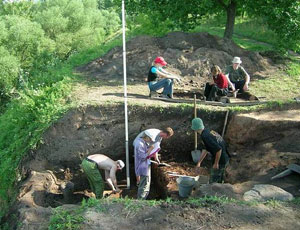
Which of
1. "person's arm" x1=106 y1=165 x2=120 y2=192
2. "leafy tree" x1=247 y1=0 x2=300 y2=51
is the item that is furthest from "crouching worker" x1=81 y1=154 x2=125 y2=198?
"leafy tree" x1=247 y1=0 x2=300 y2=51

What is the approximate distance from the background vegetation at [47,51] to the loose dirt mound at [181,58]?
0.67m

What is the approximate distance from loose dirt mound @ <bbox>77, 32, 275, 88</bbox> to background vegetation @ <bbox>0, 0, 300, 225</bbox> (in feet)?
2.21

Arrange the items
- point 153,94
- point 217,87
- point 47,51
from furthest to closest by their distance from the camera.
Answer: point 47,51 → point 153,94 → point 217,87

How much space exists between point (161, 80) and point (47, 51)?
14665 mm

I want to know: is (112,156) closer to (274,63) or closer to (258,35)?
(274,63)

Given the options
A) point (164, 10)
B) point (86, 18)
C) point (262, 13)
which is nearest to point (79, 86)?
point (164, 10)

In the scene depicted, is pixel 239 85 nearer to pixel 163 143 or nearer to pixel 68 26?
pixel 163 143

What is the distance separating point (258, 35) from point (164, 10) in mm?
9522

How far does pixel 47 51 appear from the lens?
73.4 feet

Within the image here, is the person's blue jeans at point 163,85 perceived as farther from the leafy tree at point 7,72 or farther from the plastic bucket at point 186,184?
the leafy tree at point 7,72

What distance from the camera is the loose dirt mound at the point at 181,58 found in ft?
38.8

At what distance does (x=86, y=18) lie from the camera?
86.7 feet

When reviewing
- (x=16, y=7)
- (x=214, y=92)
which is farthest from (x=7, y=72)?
(x=214, y=92)

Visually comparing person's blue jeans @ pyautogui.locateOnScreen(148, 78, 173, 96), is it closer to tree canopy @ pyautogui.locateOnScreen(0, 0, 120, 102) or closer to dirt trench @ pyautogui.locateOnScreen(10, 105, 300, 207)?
dirt trench @ pyautogui.locateOnScreen(10, 105, 300, 207)
